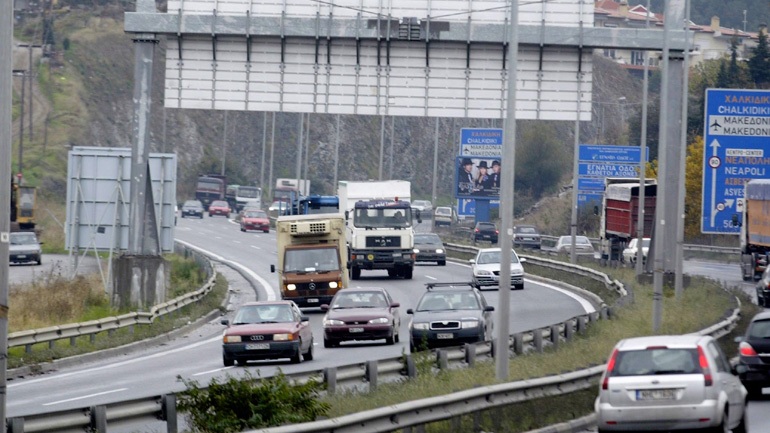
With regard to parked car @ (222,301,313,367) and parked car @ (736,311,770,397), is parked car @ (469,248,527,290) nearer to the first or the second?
parked car @ (222,301,313,367)

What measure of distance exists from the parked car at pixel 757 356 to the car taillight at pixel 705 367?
552 centimetres

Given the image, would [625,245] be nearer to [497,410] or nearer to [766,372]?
[766,372]

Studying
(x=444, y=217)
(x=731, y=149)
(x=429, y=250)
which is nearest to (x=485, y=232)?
(x=429, y=250)

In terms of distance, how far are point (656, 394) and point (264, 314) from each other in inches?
604

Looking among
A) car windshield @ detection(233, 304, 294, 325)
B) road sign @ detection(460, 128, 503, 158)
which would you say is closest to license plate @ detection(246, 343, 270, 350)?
car windshield @ detection(233, 304, 294, 325)

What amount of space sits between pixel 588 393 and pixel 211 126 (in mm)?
135845

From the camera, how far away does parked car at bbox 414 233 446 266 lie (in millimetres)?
65688

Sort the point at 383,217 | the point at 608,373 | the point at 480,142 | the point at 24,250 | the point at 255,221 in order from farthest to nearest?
the point at 255,221 → the point at 480,142 → the point at 24,250 → the point at 383,217 → the point at 608,373

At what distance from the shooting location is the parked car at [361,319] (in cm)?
3191

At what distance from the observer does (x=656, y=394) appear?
601 inches

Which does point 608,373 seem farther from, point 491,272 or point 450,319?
point 491,272

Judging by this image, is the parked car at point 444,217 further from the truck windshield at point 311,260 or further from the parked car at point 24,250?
the truck windshield at point 311,260

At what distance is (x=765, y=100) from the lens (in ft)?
109

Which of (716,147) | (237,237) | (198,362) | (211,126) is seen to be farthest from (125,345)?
(211,126)
